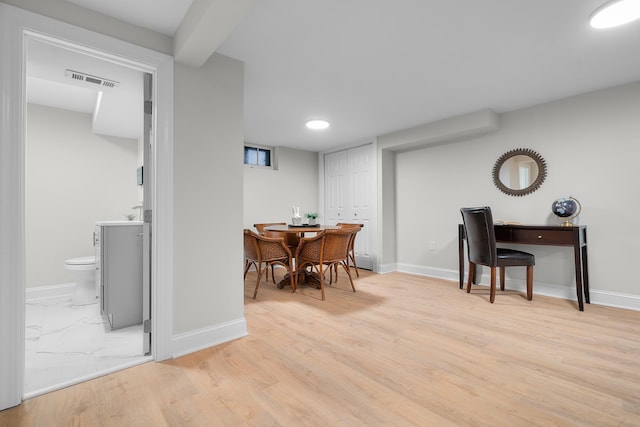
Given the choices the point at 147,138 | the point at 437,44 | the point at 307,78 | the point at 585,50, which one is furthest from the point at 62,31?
the point at 585,50

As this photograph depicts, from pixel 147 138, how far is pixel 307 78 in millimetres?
1551

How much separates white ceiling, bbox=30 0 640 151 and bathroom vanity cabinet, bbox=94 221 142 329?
163 cm

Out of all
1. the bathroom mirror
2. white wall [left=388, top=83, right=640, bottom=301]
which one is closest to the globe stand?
white wall [left=388, top=83, right=640, bottom=301]

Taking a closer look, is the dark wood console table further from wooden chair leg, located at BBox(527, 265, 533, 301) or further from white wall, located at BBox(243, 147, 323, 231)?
white wall, located at BBox(243, 147, 323, 231)

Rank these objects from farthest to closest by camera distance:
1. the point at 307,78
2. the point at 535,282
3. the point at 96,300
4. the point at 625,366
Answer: the point at 535,282
the point at 96,300
the point at 307,78
the point at 625,366

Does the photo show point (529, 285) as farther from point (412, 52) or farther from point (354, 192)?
point (354, 192)

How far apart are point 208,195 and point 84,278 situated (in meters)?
2.11

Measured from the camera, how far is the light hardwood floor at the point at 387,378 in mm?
1408

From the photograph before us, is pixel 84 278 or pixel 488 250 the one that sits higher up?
pixel 488 250

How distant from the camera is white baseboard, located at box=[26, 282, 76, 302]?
10.8 ft

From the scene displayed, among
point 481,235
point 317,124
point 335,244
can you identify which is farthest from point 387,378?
point 317,124

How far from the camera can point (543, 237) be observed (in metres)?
3.13

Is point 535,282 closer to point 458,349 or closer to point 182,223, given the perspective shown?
point 458,349

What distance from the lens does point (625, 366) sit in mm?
1856
